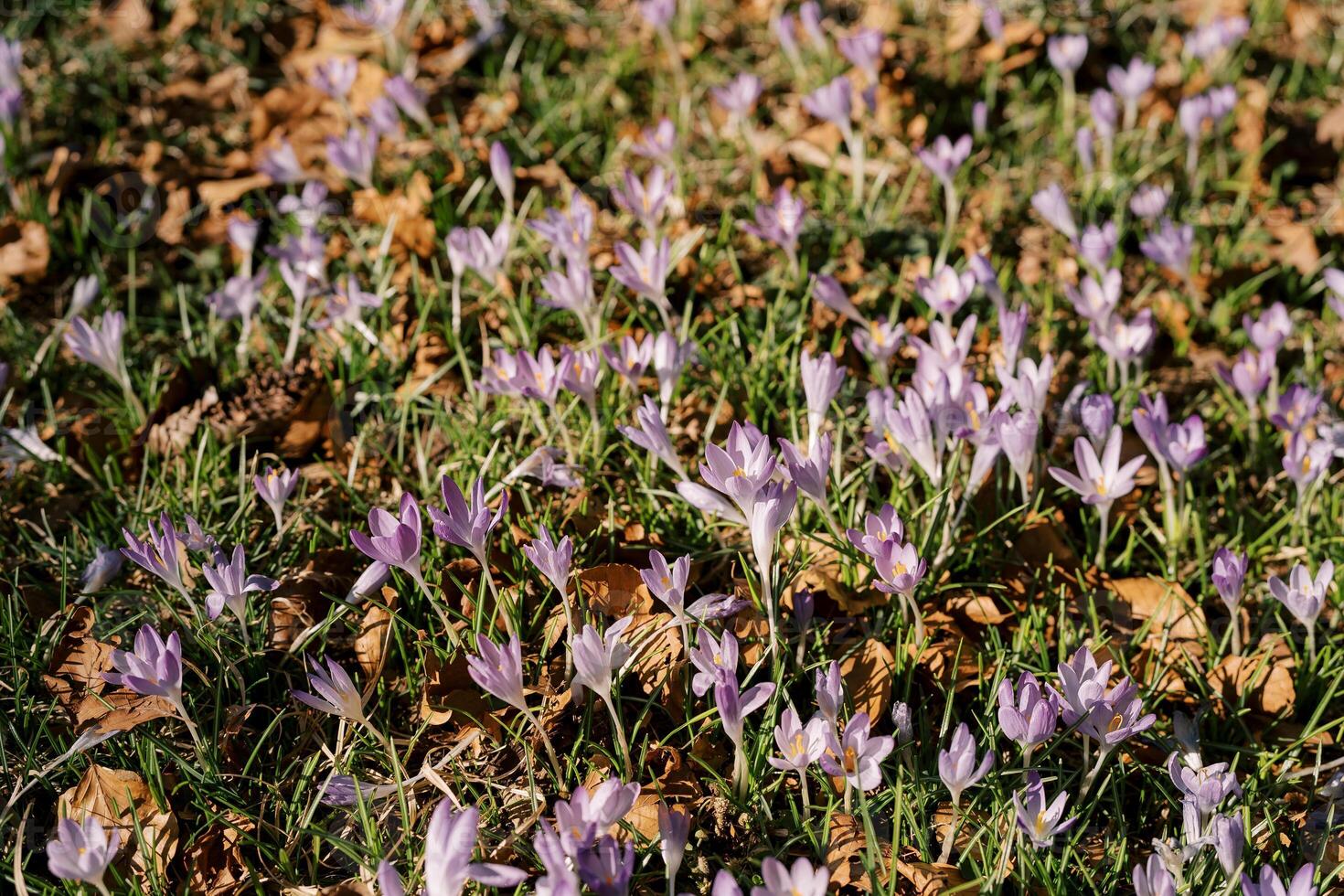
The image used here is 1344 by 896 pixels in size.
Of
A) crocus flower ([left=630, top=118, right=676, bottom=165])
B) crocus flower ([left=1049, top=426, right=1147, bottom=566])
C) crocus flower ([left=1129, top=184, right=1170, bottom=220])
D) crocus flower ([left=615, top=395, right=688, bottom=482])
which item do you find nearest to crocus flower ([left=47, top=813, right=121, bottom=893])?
crocus flower ([left=615, top=395, right=688, bottom=482])

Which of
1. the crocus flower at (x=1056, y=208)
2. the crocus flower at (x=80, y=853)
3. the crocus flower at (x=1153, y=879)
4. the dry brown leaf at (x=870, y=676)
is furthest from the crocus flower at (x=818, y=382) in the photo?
the crocus flower at (x=80, y=853)

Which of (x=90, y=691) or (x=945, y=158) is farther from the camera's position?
(x=945, y=158)

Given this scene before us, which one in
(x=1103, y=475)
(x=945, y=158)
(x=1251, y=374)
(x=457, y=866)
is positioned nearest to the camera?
(x=457, y=866)

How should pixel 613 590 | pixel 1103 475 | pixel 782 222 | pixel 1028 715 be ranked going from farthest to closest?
pixel 782 222, pixel 1103 475, pixel 613 590, pixel 1028 715

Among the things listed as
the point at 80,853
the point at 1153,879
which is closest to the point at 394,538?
the point at 80,853

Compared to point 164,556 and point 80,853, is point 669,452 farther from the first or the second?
point 80,853

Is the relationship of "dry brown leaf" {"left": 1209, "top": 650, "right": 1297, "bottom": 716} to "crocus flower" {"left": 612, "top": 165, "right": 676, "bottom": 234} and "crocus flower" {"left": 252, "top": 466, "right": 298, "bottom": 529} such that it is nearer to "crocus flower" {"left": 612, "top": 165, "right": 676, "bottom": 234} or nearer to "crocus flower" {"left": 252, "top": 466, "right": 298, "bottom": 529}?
"crocus flower" {"left": 612, "top": 165, "right": 676, "bottom": 234}

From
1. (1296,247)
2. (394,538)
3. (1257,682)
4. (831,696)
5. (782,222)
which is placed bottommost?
(1257,682)

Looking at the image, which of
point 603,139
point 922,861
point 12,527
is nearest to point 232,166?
point 603,139
